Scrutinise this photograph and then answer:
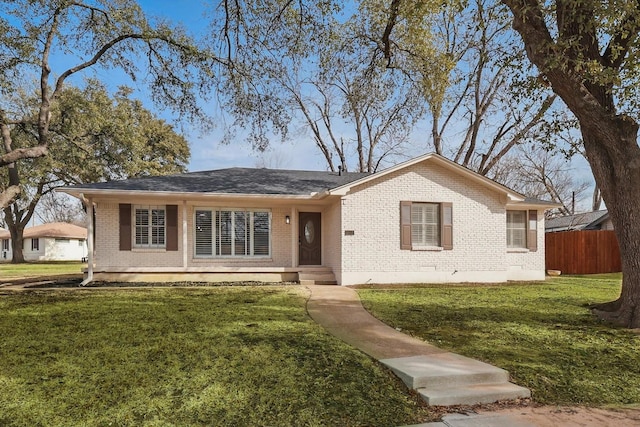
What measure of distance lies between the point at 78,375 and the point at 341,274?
328 inches

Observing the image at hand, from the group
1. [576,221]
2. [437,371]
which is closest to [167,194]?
[437,371]

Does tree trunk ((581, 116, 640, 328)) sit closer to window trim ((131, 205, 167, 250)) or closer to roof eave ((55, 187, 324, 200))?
roof eave ((55, 187, 324, 200))

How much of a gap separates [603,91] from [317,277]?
341 inches

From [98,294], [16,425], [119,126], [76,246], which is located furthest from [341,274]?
[76,246]

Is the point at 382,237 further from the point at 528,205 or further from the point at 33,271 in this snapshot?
the point at 33,271

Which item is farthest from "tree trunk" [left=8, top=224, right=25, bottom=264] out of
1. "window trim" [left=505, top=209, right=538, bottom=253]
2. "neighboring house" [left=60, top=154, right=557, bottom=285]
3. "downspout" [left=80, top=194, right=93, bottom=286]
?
"window trim" [left=505, top=209, right=538, bottom=253]

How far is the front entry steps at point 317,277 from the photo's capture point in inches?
488

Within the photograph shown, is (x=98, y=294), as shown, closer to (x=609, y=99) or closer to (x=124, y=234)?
(x=124, y=234)

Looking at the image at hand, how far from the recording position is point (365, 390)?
4031 mm

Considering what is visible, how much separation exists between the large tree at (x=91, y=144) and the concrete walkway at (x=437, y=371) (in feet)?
52.1

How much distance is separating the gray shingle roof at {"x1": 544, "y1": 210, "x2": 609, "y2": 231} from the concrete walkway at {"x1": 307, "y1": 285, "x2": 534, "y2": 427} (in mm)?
24438

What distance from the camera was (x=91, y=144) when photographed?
71.4 feet

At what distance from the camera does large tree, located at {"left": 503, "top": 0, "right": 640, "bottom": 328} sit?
630 centimetres

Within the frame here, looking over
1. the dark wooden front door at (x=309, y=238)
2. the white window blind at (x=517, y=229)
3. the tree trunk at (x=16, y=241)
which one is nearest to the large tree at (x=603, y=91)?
the white window blind at (x=517, y=229)
